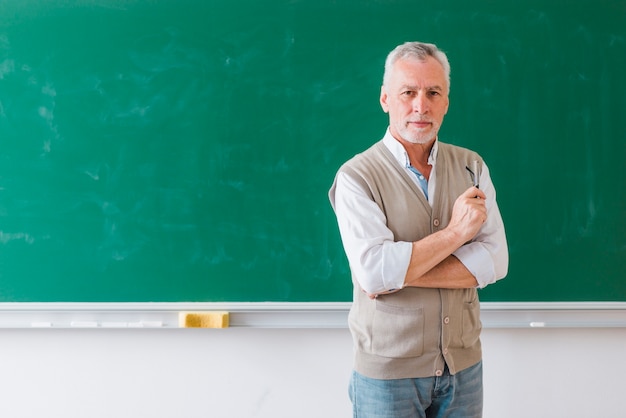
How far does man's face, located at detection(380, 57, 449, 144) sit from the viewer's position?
146cm

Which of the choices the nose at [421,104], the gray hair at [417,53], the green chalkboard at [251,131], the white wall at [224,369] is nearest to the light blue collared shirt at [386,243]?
the nose at [421,104]

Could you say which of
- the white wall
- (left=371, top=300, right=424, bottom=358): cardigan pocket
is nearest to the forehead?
(left=371, top=300, right=424, bottom=358): cardigan pocket

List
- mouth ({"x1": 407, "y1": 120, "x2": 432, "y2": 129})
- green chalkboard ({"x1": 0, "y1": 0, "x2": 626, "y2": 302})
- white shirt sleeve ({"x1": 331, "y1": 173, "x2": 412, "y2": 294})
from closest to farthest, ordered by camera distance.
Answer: white shirt sleeve ({"x1": 331, "y1": 173, "x2": 412, "y2": 294}), mouth ({"x1": 407, "y1": 120, "x2": 432, "y2": 129}), green chalkboard ({"x1": 0, "y1": 0, "x2": 626, "y2": 302})

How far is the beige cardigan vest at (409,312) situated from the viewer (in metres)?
1.42

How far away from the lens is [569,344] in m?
2.06

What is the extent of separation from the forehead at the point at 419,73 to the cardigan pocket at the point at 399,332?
2.05 feet

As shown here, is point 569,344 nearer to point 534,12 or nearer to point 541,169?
point 541,169

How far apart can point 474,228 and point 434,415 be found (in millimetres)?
559

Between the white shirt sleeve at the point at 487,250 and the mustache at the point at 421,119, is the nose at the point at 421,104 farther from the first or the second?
the white shirt sleeve at the point at 487,250

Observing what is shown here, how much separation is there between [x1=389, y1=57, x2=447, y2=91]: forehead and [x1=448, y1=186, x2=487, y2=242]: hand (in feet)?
1.09

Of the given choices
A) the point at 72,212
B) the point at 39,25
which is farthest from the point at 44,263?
the point at 39,25

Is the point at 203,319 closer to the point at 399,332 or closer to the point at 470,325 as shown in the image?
the point at 399,332

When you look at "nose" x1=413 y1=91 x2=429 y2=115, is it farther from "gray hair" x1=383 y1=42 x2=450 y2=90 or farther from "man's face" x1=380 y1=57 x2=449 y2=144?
"gray hair" x1=383 y1=42 x2=450 y2=90

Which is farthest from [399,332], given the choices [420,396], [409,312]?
[420,396]
